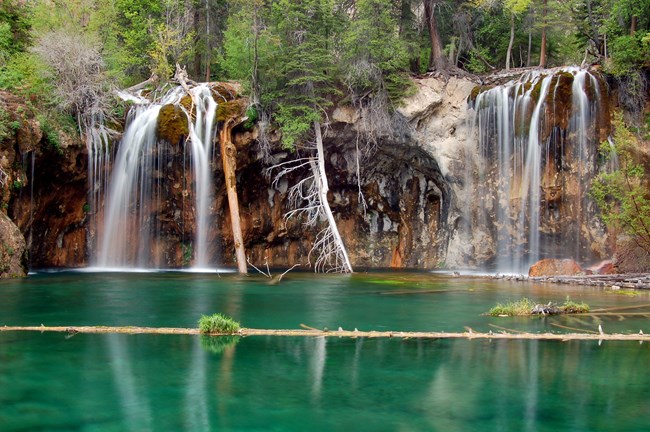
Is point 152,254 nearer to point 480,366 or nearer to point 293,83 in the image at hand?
point 293,83

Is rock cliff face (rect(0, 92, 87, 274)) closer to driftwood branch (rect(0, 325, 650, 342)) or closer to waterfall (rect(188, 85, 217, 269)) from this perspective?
waterfall (rect(188, 85, 217, 269))

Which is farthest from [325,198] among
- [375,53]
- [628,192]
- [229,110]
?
[628,192]

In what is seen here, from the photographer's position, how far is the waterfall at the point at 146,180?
2502 cm

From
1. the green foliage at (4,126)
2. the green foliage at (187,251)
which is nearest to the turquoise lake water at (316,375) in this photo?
the green foliage at (4,126)

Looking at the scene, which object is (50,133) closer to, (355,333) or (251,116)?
(251,116)

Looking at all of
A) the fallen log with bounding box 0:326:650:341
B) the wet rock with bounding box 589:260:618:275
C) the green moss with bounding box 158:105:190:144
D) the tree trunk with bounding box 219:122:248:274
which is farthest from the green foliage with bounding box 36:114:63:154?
the wet rock with bounding box 589:260:618:275

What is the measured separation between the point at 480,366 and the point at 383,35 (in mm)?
19699

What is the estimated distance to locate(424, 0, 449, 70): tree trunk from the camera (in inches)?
1079

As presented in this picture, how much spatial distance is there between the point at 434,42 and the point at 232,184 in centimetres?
1101

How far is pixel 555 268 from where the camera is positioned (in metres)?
21.8

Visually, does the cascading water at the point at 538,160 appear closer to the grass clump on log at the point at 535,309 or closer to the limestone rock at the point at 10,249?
the grass clump on log at the point at 535,309

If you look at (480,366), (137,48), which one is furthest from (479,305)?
(137,48)

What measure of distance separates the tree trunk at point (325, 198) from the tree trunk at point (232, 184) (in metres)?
3.32

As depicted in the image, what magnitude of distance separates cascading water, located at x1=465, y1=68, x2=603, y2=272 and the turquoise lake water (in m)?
11.0
